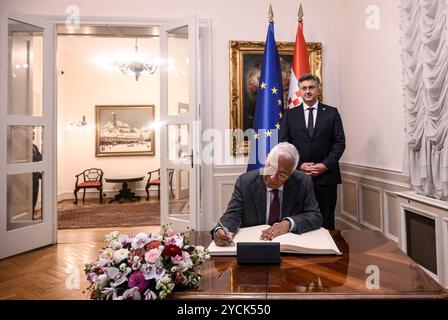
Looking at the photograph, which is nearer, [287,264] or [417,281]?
[417,281]

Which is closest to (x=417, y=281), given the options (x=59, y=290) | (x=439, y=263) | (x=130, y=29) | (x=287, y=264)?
(x=287, y=264)

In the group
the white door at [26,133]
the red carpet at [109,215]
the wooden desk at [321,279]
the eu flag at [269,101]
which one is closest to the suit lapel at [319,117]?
the eu flag at [269,101]

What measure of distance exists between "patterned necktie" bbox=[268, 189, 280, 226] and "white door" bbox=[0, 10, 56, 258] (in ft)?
10.6

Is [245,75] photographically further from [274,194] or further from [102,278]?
[102,278]

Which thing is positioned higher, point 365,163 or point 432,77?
point 432,77

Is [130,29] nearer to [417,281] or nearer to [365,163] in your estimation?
[365,163]

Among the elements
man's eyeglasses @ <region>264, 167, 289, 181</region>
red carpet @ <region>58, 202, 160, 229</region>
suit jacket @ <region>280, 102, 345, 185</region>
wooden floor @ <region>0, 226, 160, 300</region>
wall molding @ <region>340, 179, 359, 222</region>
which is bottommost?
wooden floor @ <region>0, 226, 160, 300</region>

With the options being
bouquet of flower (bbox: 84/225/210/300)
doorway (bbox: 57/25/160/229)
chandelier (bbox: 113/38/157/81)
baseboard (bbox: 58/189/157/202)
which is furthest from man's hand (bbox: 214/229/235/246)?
baseboard (bbox: 58/189/157/202)

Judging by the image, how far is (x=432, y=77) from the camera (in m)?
2.24

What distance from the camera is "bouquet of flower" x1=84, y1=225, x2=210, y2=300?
831 millimetres

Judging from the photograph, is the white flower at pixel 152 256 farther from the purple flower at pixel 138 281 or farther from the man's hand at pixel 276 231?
the man's hand at pixel 276 231

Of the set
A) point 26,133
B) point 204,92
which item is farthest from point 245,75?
point 26,133

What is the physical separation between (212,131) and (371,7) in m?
2.19

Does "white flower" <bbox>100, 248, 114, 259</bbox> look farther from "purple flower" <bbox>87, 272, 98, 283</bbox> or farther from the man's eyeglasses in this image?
the man's eyeglasses
